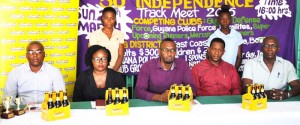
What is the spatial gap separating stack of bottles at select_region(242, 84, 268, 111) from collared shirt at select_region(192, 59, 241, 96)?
2.99 ft

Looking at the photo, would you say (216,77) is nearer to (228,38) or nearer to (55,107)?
(228,38)

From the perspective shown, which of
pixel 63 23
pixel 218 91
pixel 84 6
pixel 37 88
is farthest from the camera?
pixel 84 6

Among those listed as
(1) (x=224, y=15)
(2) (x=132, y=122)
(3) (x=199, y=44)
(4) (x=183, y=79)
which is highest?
(1) (x=224, y=15)

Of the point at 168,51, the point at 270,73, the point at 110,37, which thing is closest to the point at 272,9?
the point at 270,73

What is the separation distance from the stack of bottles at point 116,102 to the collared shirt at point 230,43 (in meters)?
2.40

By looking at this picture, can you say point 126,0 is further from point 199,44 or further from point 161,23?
point 199,44

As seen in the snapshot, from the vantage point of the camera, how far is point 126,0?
16.5 feet

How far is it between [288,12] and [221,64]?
84.6 inches

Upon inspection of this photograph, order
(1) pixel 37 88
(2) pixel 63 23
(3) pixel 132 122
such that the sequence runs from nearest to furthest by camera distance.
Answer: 1. (3) pixel 132 122
2. (1) pixel 37 88
3. (2) pixel 63 23

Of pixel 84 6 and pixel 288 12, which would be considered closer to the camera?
pixel 84 6

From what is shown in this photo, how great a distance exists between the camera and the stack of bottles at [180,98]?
9.26 ft

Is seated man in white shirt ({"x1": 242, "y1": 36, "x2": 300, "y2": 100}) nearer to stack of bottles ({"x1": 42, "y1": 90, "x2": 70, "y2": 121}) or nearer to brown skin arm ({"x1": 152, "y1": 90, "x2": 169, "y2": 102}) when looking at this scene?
brown skin arm ({"x1": 152, "y1": 90, "x2": 169, "y2": 102})

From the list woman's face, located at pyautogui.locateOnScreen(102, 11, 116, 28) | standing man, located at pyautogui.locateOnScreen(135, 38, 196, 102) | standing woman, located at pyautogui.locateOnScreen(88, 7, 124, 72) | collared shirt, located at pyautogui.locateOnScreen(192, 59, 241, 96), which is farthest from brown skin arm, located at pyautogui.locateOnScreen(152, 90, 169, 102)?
woman's face, located at pyautogui.locateOnScreen(102, 11, 116, 28)

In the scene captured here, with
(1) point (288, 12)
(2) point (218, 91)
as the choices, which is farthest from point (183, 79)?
(1) point (288, 12)
